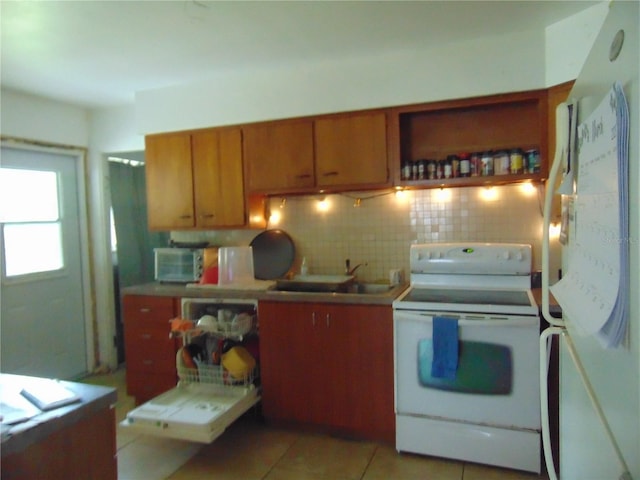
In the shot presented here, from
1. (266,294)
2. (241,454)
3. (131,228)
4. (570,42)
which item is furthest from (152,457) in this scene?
(570,42)

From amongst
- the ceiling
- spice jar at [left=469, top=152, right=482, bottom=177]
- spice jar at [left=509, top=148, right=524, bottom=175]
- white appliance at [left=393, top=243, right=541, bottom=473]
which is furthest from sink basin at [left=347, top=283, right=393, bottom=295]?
the ceiling

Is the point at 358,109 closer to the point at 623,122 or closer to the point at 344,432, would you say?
the point at 344,432

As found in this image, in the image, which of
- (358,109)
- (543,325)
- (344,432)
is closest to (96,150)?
(358,109)

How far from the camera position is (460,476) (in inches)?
91.0

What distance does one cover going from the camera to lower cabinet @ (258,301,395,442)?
258 centimetres

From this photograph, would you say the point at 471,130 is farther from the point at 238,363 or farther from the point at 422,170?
the point at 238,363

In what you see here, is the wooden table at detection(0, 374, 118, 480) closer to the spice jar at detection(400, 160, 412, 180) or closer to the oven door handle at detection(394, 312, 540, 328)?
the oven door handle at detection(394, 312, 540, 328)

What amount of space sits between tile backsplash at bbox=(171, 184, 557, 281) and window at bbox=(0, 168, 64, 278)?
1.36 meters

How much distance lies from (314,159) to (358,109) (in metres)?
0.42

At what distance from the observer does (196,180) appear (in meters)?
3.32

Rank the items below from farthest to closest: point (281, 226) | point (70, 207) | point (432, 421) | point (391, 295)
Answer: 1. point (70, 207)
2. point (281, 226)
3. point (391, 295)
4. point (432, 421)

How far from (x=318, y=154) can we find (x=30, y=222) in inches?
91.1

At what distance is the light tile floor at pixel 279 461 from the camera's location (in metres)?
2.35

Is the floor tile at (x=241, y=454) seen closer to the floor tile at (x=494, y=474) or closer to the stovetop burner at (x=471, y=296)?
the floor tile at (x=494, y=474)
